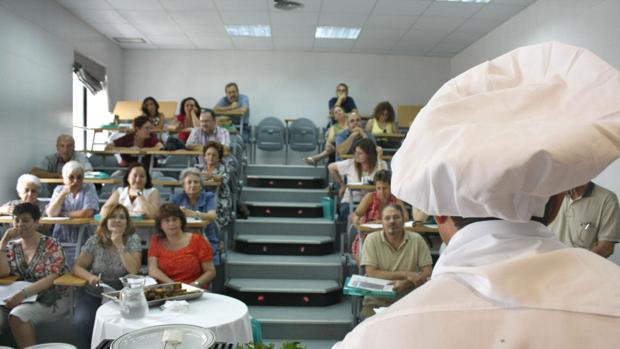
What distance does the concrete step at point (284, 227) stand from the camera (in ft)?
18.5

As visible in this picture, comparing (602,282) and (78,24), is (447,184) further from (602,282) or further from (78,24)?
(78,24)

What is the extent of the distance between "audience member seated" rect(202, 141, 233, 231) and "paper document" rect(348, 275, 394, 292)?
190 cm

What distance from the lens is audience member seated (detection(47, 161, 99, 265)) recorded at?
14.1ft

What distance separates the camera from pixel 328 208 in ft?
19.5

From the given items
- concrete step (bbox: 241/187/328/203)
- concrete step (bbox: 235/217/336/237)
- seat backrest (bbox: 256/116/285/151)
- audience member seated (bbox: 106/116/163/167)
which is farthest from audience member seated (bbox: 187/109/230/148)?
seat backrest (bbox: 256/116/285/151)

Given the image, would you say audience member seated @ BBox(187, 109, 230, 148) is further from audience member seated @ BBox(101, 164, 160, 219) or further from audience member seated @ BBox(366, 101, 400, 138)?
audience member seated @ BBox(366, 101, 400, 138)

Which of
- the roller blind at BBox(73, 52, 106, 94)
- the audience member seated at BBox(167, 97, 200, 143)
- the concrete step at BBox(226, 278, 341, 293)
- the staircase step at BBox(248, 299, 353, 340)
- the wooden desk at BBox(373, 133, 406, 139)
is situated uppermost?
the roller blind at BBox(73, 52, 106, 94)

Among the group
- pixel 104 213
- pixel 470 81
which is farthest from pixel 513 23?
pixel 470 81

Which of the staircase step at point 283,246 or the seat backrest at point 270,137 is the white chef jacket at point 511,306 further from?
the seat backrest at point 270,137

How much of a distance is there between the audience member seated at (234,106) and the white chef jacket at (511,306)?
739 centimetres

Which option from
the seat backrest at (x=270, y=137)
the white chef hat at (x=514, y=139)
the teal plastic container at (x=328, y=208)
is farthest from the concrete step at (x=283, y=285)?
the seat backrest at (x=270, y=137)

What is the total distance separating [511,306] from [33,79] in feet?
21.7

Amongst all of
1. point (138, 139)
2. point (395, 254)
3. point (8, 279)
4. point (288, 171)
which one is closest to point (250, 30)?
point (288, 171)

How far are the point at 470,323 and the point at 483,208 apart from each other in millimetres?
149
